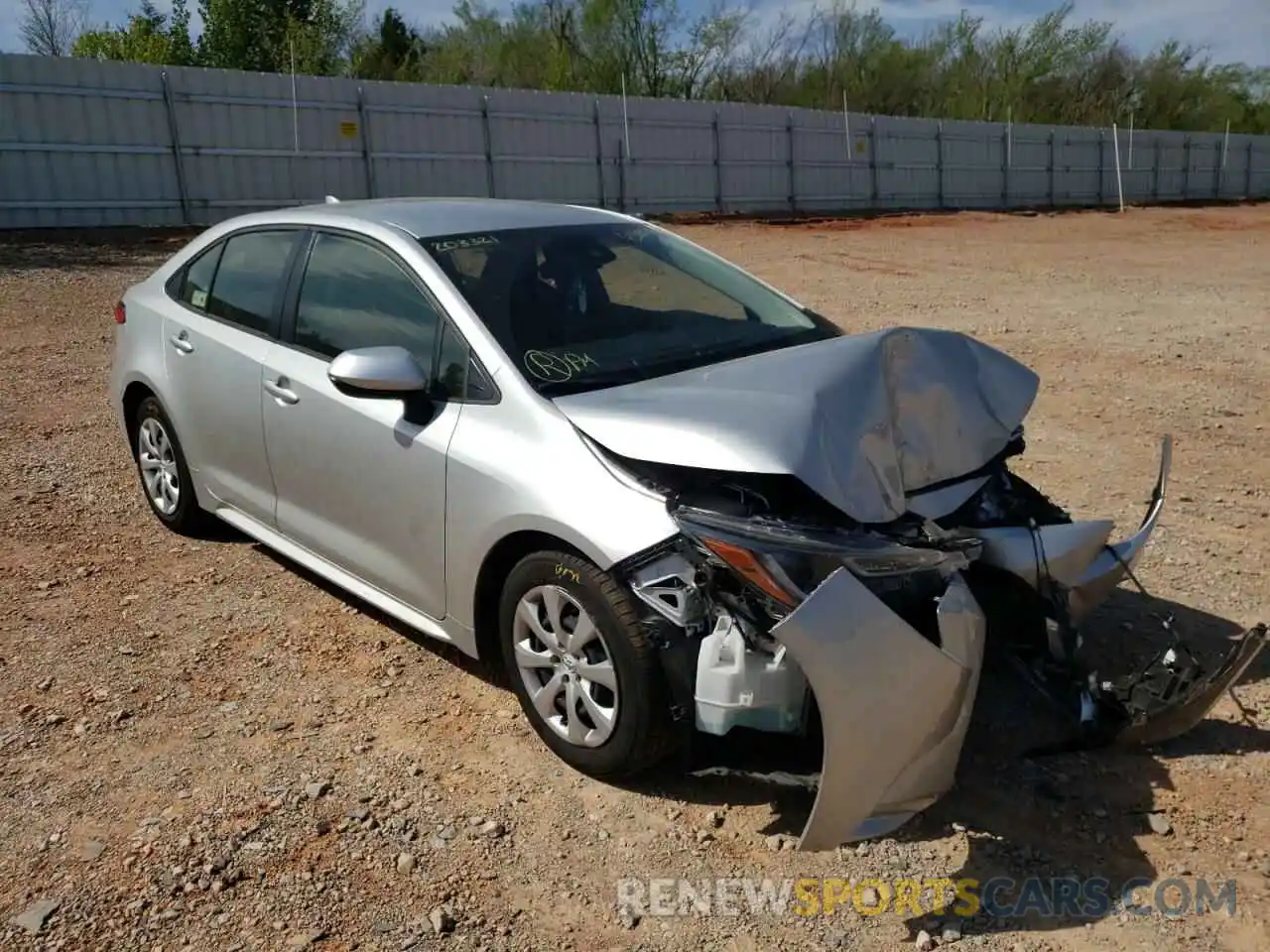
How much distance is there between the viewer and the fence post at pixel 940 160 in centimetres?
3334

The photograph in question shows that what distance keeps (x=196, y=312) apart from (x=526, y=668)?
8.41ft

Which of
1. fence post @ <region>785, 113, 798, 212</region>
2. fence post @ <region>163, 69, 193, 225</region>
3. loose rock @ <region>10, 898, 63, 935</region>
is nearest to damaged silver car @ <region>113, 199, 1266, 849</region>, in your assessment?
loose rock @ <region>10, 898, 63, 935</region>

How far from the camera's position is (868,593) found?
2.68 metres

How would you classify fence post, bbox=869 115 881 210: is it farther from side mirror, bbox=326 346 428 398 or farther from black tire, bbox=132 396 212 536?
side mirror, bbox=326 346 428 398

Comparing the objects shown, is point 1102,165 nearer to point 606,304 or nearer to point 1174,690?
point 606,304

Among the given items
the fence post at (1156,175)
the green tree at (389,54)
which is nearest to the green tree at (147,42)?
the green tree at (389,54)

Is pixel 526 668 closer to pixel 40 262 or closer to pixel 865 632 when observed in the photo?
pixel 865 632

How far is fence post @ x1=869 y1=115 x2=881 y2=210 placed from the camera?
31141mm

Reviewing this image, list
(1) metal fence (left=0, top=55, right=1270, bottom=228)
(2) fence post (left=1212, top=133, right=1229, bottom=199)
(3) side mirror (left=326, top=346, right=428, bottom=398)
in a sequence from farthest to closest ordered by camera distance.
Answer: (2) fence post (left=1212, top=133, right=1229, bottom=199), (1) metal fence (left=0, top=55, right=1270, bottom=228), (3) side mirror (left=326, top=346, right=428, bottom=398)

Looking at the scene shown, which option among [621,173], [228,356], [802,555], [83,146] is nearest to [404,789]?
[802,555]

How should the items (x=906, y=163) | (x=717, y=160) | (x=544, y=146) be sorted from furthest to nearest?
(x=906, y=163)
(x=717, y=160)
(x=544, y=146)

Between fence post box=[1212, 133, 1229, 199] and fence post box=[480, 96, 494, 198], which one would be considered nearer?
fence post box=[480, 96, 494, 198]

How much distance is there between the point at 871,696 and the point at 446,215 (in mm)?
2546

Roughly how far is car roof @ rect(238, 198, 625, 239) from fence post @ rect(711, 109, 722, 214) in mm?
23428
